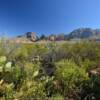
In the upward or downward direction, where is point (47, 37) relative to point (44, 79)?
upward

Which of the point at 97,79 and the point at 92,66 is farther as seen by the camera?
the point at 92,66

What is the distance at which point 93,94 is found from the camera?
12.7 meters

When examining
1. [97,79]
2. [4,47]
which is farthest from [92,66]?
[4,47]

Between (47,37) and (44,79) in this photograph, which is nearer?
(44,79)

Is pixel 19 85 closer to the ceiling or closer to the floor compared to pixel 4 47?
closer to the floor

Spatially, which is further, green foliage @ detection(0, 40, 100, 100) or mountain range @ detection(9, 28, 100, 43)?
mountain range @ detection(9, 28, 100, 43)

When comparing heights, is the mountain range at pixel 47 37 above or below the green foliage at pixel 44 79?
above

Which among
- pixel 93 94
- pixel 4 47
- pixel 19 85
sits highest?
pixel 4 47

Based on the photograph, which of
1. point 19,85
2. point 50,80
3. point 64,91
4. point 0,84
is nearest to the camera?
point 0,84

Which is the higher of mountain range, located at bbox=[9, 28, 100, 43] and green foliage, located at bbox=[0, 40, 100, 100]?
mountain range, located at bbox=[9, 28, 100, 43]

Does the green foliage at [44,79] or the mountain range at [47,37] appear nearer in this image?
the green foliage at [44,79]

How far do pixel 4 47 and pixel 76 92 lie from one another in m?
3.79

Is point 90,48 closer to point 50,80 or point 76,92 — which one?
point 76,92

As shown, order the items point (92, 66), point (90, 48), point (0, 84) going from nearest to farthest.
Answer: point (0, 84) → point (92, 66) → point (90, 48)
